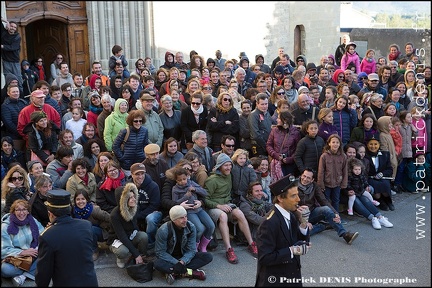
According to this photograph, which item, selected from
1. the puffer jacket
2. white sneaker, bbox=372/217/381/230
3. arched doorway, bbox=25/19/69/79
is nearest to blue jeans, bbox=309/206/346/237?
white sneaker, bbox=372/217/381/230

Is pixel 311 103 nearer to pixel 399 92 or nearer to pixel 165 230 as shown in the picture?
pixel 399 92

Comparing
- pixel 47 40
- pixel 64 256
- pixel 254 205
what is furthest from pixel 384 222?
pixel 47 40

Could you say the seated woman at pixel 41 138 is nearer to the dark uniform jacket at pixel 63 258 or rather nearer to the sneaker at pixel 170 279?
the sneaker at pixel 170 279

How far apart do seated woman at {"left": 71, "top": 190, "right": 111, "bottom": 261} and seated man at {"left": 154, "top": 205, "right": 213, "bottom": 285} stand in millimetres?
836

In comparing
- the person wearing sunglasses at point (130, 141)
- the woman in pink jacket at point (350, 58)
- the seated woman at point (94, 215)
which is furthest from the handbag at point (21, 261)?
the woman in pink jacket at point (350, 58)

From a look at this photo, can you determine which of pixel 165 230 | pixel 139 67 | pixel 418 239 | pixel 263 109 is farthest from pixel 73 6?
pixel 418 239

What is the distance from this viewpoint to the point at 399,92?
398 inches

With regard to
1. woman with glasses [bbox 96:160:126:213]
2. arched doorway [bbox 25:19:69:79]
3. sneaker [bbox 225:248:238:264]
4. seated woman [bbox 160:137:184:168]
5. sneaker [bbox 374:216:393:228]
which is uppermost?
arched doorway [bbox 25:19:69:79]

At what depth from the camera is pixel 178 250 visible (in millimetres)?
6297

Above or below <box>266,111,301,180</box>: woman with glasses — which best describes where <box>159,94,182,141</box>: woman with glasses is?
above

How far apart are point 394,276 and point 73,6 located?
33.0 feet

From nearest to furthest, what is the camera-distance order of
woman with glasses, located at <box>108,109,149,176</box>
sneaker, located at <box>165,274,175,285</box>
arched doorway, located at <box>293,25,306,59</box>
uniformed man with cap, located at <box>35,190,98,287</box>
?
uniformed man with cap, located at <box>35,190,98,287</box> < sneaker, located at <box>165,274,175,285</box> < woman with glasses, located at <box>108,109,149,176</box> < arched doorway, located at <box>293,25,306,59</box>

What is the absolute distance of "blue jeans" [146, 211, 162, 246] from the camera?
6.57m

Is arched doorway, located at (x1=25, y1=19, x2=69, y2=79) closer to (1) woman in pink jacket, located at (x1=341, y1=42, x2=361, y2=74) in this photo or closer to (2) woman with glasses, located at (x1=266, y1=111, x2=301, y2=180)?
(1) woman in pink jacket, located at (x1=341, y1=42, x2=361, y2=74)
